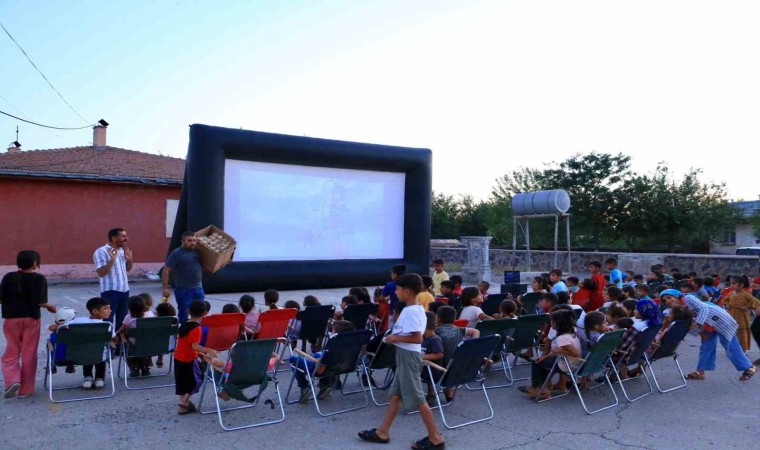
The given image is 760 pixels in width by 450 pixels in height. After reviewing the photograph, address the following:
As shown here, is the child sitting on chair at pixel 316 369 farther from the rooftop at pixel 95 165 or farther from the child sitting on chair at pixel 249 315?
the rooftop at pixel 95 165

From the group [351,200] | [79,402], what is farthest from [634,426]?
[351,200]

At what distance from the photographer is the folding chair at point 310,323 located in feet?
20.5

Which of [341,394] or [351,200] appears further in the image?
[351,200]

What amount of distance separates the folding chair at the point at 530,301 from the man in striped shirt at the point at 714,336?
5.92 ft

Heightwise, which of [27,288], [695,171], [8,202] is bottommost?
[27,288]

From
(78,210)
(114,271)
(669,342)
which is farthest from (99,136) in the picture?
(669,342)

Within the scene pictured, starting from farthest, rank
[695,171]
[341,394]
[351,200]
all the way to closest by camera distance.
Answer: [695,171] < [351,200] < [341,394]

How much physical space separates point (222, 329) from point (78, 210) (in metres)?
13.2

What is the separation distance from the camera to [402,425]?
15.0ft

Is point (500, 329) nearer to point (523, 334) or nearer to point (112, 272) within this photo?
point (523, 334)

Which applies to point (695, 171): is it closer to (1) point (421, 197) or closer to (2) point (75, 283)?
(1) point (421, 197)

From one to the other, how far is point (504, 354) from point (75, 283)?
12838mm

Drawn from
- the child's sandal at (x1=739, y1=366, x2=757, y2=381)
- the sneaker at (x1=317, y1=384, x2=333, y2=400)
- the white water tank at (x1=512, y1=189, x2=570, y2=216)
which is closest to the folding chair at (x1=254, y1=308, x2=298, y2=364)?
the sneaker at (x1=317, y1=384, x2=333, y2=400)

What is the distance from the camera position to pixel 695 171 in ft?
84.1
